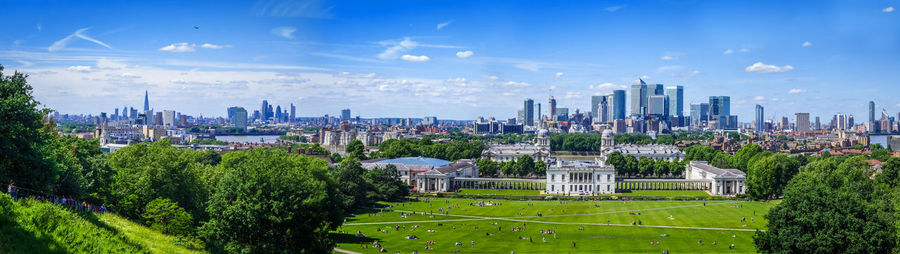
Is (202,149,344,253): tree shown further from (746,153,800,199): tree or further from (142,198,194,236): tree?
(746,153,800,199): tree

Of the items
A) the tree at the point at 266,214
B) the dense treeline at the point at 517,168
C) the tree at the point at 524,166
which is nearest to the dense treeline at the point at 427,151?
the dense treeline at the point at 517,168

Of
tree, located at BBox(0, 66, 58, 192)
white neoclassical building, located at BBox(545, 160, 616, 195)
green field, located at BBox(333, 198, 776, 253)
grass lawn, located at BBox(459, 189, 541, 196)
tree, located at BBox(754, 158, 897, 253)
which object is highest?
tree, located at BBox(0, 66, 58, 192)

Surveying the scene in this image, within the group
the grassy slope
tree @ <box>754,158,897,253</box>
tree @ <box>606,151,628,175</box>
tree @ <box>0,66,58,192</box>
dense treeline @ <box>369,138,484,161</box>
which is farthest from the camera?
dense treeline @ <box>369,138,484,161</box>

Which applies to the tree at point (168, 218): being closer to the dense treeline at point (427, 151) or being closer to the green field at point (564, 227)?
the green field at point (564, 227)

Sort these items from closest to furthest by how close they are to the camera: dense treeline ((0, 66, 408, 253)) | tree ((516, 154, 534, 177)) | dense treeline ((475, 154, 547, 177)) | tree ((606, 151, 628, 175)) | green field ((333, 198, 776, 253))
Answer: dense treeline ((0, 66, 408, 253)), green field ((333, 198, 776, 253)), tree ((516, 154, 534, 177)), dense treeline ((475, 154, 547, 177)), tree ((606, 151, 628, 175))

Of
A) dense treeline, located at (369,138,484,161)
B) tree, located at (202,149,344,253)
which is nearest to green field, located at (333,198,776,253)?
tree, located at (202,149,344,253)

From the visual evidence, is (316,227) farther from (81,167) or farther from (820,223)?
(820,223)

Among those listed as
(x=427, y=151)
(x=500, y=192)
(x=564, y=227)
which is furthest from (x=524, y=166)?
(x=564, y=227)
